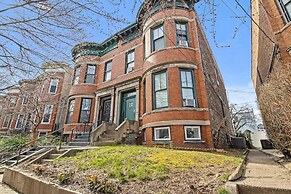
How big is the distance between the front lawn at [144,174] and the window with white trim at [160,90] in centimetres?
431

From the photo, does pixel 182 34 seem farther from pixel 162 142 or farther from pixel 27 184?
pixel 27 184

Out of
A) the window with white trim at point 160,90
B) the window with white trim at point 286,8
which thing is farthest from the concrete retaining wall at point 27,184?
the window with white trim at point 286,8

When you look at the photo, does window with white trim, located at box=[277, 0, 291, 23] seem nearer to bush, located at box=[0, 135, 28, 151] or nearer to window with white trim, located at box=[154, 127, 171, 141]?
window with white trim, located at box=[154, 127, 171, 141]

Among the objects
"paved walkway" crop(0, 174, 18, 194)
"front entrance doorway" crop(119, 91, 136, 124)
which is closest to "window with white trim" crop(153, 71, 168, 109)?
"front entrance doorway" crop(119, 91, 136, 124)

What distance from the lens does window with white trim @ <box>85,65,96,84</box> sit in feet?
53.0

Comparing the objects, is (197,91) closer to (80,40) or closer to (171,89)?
(171,89)

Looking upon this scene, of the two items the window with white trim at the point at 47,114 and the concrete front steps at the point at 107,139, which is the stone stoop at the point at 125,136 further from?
the window with white trim at the point at 47,114

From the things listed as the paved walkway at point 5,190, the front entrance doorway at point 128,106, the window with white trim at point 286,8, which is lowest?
the paved walkway at point 5,190

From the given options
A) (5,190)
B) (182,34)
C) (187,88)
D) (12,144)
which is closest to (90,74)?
(12,144)

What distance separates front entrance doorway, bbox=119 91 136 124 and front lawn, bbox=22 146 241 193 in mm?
6681

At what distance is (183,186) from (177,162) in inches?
58.3

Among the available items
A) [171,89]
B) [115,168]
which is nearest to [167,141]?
[171,89]

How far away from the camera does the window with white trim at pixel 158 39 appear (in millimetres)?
10812

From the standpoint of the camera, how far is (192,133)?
8750mm
